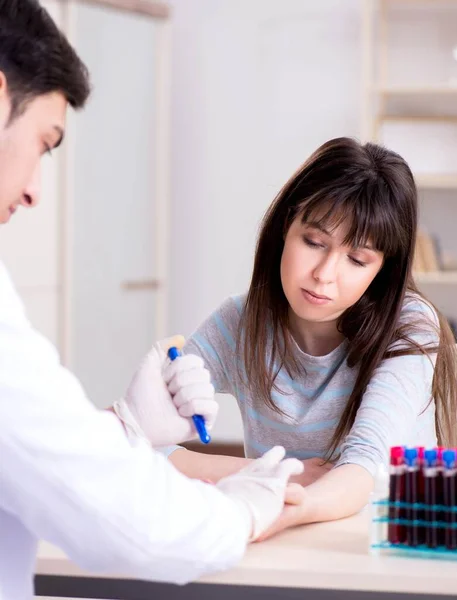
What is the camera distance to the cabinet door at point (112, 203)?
429cm

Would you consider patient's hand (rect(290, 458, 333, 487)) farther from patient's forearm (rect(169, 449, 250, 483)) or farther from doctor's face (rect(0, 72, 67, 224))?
doctor's face (rect(0, 72, 67, 224))

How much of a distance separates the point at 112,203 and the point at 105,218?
9cm

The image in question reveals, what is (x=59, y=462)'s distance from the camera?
0.93 meters

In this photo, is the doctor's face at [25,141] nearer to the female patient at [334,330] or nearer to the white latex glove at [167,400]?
the white latex glove at [167,400]

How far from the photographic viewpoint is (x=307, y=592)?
1.13 m

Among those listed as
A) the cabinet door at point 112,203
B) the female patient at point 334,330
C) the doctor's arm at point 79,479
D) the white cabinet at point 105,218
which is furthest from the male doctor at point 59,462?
the cabinet door at point 112,203

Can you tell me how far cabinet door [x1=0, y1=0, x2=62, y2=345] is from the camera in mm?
3971

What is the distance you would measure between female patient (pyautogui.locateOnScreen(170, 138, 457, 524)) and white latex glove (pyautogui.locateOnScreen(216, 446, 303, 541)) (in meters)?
0.28

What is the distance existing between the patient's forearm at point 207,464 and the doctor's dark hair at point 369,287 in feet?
0.77

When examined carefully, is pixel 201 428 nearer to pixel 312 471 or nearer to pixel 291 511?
pixel 291 511

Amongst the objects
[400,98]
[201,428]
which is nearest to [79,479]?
[201,428]

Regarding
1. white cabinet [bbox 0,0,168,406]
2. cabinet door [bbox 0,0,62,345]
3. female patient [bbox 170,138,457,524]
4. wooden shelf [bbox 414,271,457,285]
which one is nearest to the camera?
female patient [bbox 170,138,457,524]

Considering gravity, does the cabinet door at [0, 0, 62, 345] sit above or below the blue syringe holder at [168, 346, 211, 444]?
below

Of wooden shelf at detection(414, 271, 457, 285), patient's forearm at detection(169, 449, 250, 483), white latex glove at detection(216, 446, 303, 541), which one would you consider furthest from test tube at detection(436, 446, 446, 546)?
wooden shelf at detection(414, 271, 457, 285)
